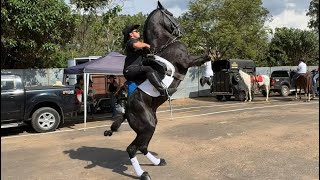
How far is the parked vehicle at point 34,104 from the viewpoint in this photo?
449 inches

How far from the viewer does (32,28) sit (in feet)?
47.7

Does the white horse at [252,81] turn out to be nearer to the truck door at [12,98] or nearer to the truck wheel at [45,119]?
the truck wheel at [45,119]

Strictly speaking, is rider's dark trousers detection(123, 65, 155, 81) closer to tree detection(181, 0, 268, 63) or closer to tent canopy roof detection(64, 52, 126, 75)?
tent canopy roof detection(64, 52, 126, 75)

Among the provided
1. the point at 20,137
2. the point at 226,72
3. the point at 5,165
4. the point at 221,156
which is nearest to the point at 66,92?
the point at 20,137

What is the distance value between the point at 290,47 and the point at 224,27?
16573mm

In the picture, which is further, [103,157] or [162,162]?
[103,157]

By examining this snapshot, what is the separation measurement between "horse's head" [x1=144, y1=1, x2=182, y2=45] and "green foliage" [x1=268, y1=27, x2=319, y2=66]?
34218mm

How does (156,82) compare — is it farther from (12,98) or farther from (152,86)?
(12,98)

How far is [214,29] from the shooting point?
27.0m

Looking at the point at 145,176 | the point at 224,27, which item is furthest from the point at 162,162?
the point at 224,27

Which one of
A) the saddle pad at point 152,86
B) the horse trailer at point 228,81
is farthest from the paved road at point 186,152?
the horse trailer at point 228,81

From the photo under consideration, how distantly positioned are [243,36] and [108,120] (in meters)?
15.6

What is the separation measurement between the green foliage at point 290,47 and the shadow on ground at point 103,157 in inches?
1293

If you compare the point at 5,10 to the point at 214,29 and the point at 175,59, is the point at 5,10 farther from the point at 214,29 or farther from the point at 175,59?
the point at 214,29
